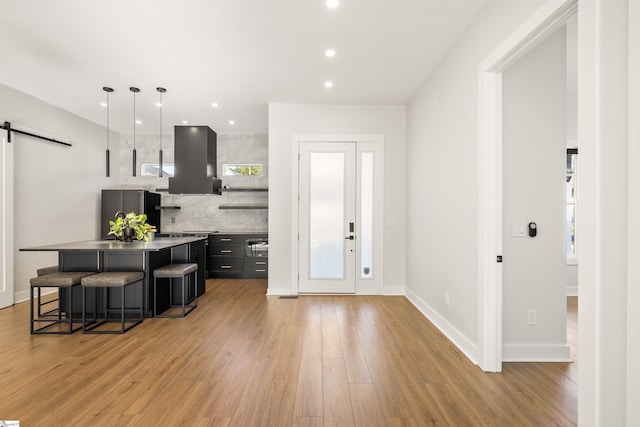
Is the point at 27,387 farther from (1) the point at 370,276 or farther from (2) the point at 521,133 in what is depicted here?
(2) the point at 521,133

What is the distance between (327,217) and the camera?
15.9 ft

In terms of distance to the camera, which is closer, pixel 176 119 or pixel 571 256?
pixel 571 256

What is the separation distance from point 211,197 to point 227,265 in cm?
161

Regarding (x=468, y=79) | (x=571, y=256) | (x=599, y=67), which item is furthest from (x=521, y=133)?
(x=571, y=256)

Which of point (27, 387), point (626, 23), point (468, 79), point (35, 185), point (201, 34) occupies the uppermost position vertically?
point (201, 34)

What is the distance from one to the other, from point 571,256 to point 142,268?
644 cm

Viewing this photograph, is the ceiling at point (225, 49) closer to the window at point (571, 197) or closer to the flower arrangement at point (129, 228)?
the flower arrangement at point (129, 228)

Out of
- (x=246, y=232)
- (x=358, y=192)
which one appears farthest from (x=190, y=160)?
(x=358, y=192)

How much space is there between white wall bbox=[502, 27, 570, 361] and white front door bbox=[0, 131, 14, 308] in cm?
618

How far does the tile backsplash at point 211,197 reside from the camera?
6715 millimetres

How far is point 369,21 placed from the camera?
279cm

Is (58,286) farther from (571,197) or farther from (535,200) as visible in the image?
(571,197)

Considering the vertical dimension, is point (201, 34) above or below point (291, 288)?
above

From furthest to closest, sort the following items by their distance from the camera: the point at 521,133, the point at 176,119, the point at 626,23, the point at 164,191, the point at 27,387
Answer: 1. the point at 164,191
2. the point at 176,119
3. the point at 521,133
4. the point at 27,387
5. the point at 626,23
